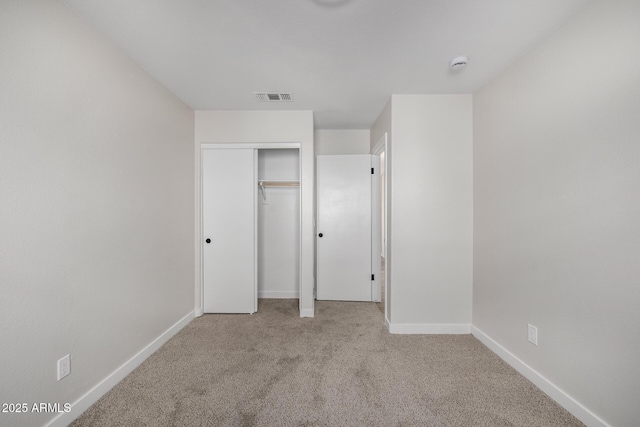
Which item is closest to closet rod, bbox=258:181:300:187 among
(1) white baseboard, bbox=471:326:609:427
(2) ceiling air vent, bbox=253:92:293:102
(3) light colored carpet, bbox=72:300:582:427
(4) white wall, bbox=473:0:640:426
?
(2) ceiling air vent, bbox=253:92:293:102

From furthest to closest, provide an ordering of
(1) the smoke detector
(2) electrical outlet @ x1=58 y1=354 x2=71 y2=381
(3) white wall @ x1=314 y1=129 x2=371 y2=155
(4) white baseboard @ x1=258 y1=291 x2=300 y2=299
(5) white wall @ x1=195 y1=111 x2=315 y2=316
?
(3) white wall @ x1=314 y1=129 x2=371 y2=155
(4) white baseboard @ x1=258 y1=291 x2=300 y2=299
(5) white wall @ x1=195 y1=111 x2=315 y2=316
(1) the smoke detector
(2) electrical outlet @ x1=58 y1=354 x2=71 y2=381

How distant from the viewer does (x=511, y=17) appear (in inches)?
60.1

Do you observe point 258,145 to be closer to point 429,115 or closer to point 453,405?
point 429,115

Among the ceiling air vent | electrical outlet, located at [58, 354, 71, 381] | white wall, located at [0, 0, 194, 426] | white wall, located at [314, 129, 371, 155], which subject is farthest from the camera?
white wall, located at [314, 129, 371, 155]

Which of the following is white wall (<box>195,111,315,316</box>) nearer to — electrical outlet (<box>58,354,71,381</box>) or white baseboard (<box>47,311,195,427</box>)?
white baseboard (<box>47,311,195,427</box>)

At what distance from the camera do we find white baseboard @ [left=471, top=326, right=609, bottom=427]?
56.9 inches

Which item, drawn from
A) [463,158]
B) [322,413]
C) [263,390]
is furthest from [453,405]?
[463,158]

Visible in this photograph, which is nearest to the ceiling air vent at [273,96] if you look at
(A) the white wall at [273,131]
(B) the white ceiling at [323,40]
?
(B) the white ceiling at [323,40]

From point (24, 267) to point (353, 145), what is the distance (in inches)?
137

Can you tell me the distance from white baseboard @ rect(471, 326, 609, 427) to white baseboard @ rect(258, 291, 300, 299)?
2.31 metres

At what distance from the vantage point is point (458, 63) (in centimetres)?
197

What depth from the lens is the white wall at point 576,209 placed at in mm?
1289

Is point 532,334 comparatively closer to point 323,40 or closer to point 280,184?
point 323,40

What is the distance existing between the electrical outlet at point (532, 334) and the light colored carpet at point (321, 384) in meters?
0.30
